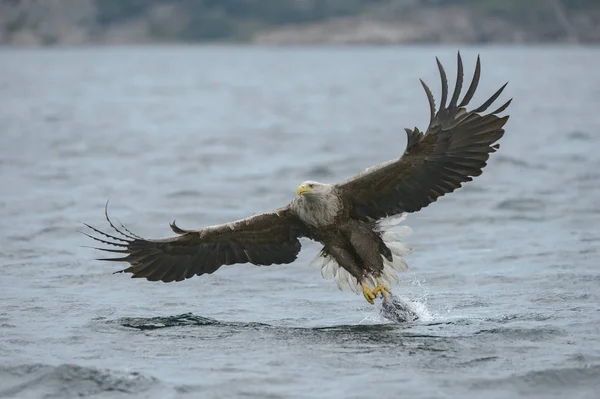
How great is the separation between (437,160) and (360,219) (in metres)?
0.88

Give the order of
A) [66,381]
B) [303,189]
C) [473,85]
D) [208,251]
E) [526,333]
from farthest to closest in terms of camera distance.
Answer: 1. [208,251]
2. [303,189]
3. [473,85]
4. [526,333]
5. [66,381]

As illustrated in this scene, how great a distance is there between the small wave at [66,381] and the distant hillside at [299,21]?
392 feet

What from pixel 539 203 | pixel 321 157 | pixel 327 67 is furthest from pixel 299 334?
pixel 327 67

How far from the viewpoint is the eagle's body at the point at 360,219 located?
995 centimetres

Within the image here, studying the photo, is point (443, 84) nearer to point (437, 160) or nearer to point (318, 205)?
point (437, 160)

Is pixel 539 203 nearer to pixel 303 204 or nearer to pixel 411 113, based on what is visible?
pixel 303 204

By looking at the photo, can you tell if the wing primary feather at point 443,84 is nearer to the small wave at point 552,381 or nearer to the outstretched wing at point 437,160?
the outstretched wing at point 437,160

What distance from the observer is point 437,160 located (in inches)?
396

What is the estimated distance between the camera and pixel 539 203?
682 inches

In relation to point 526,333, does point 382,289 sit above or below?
above

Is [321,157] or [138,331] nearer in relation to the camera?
[138,331]

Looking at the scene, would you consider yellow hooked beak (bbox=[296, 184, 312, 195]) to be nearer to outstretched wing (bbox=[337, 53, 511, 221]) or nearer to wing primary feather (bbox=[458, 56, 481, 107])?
outstretched wing (bbox=[337, 53, 511, 221])

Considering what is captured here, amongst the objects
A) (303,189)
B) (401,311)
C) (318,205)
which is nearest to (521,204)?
(401,311)

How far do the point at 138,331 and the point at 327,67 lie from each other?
81.3 meters
